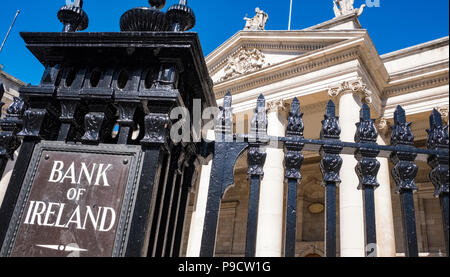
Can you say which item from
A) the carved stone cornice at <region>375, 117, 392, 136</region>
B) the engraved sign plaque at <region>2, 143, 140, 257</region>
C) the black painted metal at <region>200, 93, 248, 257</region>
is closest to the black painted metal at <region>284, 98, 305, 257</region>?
the black painted metal at <region>200, 93, 248, 257</region>

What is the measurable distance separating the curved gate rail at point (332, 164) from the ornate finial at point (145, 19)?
0.91m

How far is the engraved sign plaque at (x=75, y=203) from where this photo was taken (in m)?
1.82

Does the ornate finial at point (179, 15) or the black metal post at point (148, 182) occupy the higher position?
the ornate finial at point (179, 15)

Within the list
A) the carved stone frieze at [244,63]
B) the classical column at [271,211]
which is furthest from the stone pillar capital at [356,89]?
the carved stone frieze at [244,63]

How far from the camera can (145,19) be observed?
2.42 meters

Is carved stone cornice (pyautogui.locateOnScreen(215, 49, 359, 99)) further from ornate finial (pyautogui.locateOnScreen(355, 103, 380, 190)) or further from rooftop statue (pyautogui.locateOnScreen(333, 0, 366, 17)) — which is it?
ornate finial (pyautogui.locateOnScreen(355, 103, 380, 190))

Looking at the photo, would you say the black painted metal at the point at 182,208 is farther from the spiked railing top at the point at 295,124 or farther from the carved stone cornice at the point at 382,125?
the carved stone cornice at the point at 382,125

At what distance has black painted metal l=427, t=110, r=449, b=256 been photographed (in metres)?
1.89

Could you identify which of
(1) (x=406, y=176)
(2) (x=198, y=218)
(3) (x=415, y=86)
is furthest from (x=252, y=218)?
(3) (x=415, y=86)

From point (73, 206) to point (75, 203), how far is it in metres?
0.02

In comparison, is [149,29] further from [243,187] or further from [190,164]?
[243,187]

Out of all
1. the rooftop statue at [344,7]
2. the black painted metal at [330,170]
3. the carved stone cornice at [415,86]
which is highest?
the rooftop statue at [344,7]

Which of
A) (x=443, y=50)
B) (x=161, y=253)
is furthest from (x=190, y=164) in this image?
(x=443, y=50)

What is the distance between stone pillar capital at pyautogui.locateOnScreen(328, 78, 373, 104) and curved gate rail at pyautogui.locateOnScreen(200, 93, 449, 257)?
464 inches
